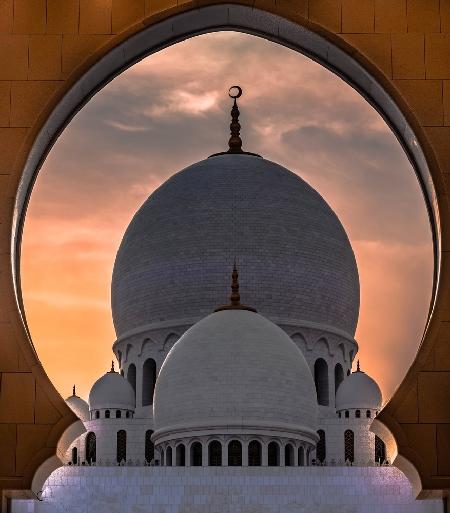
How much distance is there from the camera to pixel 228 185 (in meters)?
43.5

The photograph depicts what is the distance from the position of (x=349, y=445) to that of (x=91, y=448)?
875 centimetres

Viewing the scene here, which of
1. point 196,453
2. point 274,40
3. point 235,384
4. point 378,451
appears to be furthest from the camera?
point 378,451

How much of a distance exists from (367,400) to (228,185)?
8.66 m

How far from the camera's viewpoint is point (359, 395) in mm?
42125

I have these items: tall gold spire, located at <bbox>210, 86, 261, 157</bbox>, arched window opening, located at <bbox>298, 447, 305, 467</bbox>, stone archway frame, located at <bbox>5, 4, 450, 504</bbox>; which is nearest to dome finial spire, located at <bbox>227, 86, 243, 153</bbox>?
tall gold spire, located at <bbox>210, 86, 261, 157</bbox>

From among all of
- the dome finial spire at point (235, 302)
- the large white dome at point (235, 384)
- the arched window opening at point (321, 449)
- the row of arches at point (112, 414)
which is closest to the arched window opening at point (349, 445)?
the arched window opening at point (321, 449)

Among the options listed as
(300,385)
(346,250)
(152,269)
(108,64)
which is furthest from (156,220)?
(108,64)

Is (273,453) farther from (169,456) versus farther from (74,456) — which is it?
(74,456)

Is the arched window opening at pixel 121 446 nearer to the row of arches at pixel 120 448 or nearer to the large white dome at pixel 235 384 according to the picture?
the row of arches at pixel 120 448

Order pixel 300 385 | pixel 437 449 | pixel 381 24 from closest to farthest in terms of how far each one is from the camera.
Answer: pixel 437 449 → pixel 381 24 → pixel 300 385

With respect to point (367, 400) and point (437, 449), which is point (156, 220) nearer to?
point (367, 400)

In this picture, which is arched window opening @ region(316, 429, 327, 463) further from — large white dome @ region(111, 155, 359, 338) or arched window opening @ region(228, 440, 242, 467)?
arched window opening @ region(228, 440, 242, 467)

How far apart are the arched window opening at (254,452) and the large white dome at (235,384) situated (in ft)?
1.26

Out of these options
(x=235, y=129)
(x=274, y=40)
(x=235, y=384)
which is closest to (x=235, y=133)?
(x=235, y=129)
